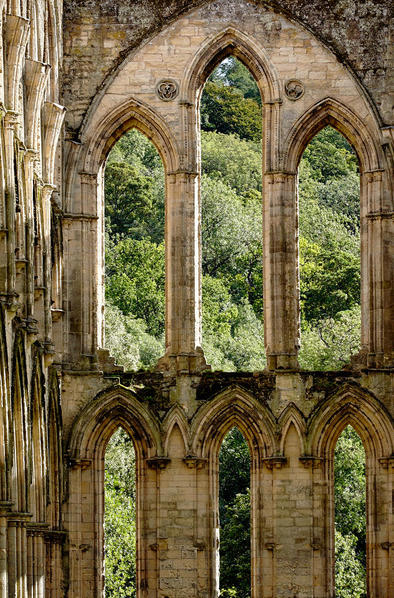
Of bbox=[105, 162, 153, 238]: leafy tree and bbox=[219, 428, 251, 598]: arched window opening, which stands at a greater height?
bbox=[105, 162, 153, 238]: leafy tree

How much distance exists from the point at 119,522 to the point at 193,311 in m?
11.9

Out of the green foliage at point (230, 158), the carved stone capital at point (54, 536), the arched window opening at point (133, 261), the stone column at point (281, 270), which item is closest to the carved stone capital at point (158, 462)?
the carved stone capital at point (54, 536)

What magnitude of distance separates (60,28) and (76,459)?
735 cm

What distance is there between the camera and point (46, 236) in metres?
31.4

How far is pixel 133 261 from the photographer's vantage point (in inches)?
2264

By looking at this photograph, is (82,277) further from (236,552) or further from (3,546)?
A: (236,552)

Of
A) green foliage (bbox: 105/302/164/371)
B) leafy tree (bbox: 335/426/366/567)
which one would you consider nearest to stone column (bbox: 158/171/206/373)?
leafy tree (bbox: 335/426/366/567)

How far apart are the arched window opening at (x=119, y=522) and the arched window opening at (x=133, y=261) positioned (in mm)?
2741

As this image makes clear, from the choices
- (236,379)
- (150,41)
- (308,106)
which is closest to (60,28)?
(150,41)

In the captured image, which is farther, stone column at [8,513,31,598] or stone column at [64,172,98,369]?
stone column at [64,172,98,369]

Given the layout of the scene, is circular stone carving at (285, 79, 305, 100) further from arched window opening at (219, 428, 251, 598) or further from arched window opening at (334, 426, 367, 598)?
arched window opening at (334, 426, 367, 598)

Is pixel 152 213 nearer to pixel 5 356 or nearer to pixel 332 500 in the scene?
pixel 332 500

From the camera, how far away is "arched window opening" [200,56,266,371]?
183 ft

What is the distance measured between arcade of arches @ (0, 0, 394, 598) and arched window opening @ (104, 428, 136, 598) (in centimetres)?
1001
